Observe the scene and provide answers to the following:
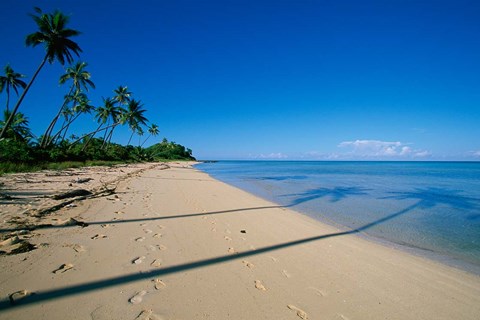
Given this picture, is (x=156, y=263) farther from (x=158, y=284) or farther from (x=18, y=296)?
(x=18, y=296)

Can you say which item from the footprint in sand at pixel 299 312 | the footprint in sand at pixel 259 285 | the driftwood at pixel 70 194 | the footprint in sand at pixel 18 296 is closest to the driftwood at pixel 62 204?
the driftwood at pixel 70 194

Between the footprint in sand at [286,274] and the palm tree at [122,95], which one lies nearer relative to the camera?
the footprint in sand at [286,274]

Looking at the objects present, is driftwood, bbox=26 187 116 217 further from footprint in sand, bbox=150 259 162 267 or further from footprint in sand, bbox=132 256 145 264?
footprint in sand, bbox=150 259 162 267

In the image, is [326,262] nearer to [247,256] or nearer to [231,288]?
[247,256]

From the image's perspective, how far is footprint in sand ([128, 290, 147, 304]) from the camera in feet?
7.77

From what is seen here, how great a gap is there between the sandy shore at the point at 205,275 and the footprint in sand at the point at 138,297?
0.4 inches

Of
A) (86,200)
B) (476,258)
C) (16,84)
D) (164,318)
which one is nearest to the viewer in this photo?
(164,318)

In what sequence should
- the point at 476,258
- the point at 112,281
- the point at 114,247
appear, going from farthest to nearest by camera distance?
the point at 476,258, the point at 114,247, the point at 112,281

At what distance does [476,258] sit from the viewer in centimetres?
477

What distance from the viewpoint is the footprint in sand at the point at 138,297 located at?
2369 mm

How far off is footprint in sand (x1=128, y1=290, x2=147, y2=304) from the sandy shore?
1cm

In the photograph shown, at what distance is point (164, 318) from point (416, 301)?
9.88 feet

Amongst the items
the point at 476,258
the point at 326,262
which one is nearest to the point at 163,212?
the point at 326,262

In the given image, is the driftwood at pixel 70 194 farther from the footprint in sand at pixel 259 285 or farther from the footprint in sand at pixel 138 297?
the footprint in sand at pixel 259 285
